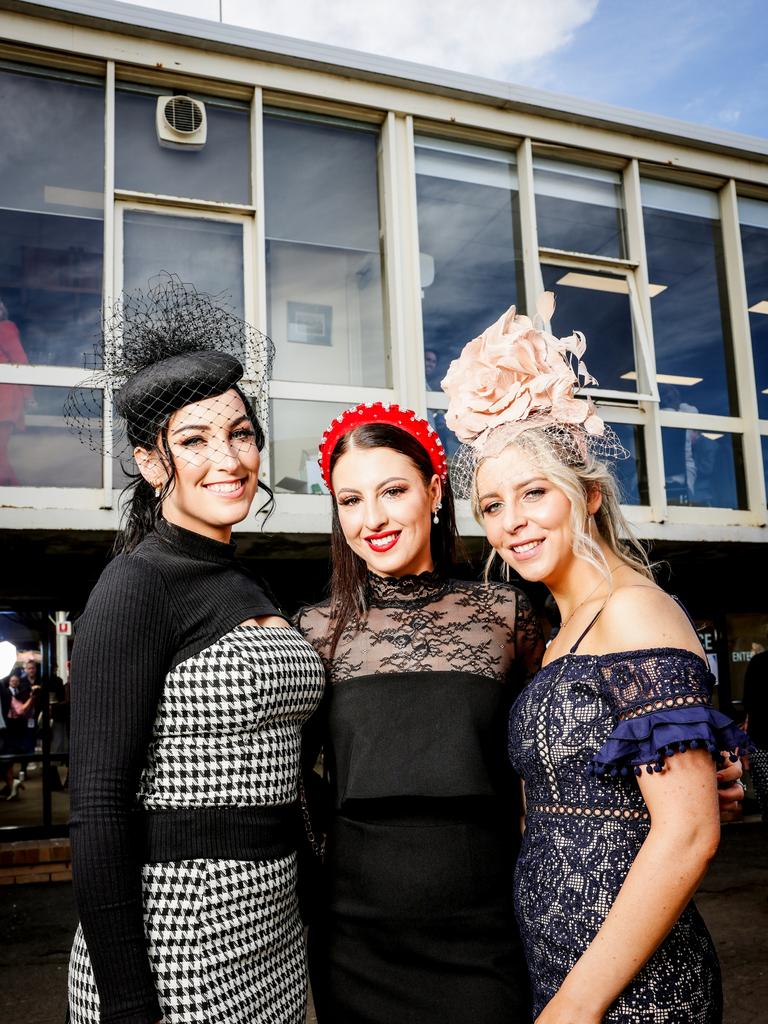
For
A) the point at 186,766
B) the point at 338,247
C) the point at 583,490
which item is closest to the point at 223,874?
the point at 186,766

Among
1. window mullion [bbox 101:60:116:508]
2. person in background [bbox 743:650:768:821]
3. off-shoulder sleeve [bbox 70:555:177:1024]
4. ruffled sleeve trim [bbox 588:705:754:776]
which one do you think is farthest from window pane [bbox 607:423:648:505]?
off-shoulder sleeve [bbox 70:555:177:1024]

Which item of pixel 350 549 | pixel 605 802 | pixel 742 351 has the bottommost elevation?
pixel 605 802

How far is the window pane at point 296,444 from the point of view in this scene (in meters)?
5.52

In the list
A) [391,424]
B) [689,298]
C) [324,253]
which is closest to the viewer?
[391,424]

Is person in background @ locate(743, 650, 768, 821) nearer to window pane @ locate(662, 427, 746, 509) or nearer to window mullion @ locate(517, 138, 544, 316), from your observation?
window pane @ locate(662, 427, 746, 509)

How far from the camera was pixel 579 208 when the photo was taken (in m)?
6.67

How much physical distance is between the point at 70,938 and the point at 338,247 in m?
5.00

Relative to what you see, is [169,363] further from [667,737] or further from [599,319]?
[599,319]

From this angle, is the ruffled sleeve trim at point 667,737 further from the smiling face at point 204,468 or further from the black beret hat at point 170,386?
the black beret hat at point 170,386

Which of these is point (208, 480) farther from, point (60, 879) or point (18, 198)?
point (60, 879)

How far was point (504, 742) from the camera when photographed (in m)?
1.98

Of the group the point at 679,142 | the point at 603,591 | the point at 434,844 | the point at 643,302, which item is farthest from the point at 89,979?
the point at 679,142

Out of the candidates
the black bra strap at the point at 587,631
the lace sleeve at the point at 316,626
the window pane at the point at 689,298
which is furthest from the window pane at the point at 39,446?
the window pane at the point at 689,298

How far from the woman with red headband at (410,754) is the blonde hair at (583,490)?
1.12 feet
